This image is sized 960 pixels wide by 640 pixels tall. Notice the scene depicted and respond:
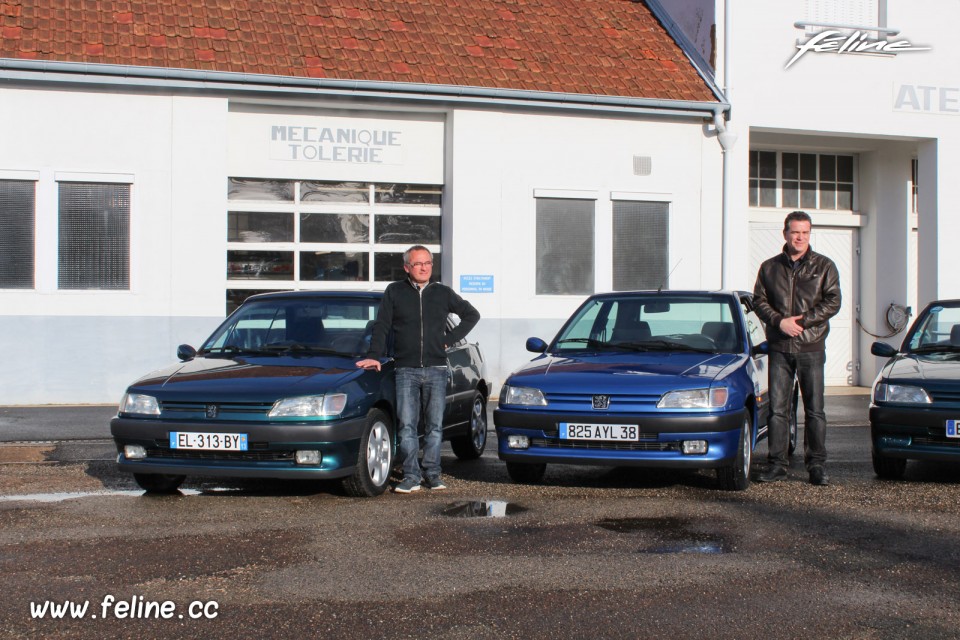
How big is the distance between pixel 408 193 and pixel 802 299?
29.3ft

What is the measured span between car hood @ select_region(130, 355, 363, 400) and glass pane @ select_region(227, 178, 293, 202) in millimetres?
7796

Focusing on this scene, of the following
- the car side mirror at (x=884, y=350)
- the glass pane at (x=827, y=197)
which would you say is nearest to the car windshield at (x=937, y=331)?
the car side mirror at (x=884, y=350)

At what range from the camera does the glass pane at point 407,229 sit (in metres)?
16.5

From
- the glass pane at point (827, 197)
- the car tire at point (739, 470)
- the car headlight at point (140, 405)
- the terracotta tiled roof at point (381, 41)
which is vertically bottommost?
the car tire at point (739, 470)

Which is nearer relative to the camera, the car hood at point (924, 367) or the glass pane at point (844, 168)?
the car hood at point (924, 367)

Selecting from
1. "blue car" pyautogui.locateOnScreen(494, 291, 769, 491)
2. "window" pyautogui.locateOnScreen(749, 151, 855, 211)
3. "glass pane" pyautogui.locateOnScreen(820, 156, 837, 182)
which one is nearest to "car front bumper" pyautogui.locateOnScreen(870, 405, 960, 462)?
"blue car" pyautogui.locateOnScreen(494, 291, 769, 491)

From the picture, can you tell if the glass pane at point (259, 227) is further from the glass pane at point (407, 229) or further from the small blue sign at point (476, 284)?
the small blue sign at point (476, 284)

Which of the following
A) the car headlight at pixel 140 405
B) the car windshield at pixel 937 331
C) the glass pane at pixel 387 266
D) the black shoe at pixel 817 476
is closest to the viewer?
the car headlight at pixel 140 405

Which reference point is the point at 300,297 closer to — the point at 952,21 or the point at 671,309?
the point at 671,309

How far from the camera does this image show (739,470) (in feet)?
26.4

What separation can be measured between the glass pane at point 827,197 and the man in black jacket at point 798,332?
36.6 feet

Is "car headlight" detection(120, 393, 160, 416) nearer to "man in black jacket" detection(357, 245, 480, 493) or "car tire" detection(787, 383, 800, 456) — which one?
"man in black jacket" detection(357, 245, 480, 493)

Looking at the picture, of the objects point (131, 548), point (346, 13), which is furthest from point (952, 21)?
point (131, 548)

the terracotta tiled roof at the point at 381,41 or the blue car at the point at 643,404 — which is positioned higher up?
the terracotta tiled roof at the point at 381,41
